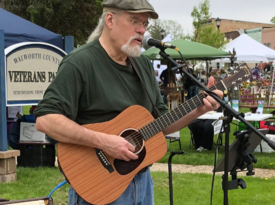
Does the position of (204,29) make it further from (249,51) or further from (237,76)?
(237,76)

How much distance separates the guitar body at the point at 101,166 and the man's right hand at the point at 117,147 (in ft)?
0.26

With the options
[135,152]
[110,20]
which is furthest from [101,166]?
[110,20]

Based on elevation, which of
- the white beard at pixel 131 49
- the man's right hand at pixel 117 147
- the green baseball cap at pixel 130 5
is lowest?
the man's right hand at pixel 117 147

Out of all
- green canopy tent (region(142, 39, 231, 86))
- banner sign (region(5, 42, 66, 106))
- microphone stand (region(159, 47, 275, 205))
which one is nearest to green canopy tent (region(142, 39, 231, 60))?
green canopy tent (region(142, 39, 231, 86))

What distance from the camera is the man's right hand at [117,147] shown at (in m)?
2.27

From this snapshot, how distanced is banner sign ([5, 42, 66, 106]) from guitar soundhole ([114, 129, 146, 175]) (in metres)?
4.02

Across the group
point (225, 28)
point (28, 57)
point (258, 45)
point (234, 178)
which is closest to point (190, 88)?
point (258, 45)

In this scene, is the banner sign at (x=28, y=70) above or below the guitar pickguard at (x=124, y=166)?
above

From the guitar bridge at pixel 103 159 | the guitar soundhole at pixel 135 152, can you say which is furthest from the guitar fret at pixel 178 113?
the guitar bridge at pixel 103 159

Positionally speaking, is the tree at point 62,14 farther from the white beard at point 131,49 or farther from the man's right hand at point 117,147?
the man's right hand at point 117,147

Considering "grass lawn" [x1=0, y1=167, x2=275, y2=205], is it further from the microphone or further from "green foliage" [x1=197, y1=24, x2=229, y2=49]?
"green foliage" [x1=197, y1=24, x2=229, y2=49]

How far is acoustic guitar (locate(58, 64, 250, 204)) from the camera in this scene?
229cm

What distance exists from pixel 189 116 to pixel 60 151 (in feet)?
3.22

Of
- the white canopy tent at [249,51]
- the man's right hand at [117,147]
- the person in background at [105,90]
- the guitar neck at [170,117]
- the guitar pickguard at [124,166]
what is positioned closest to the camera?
the person in background at [105,90]
